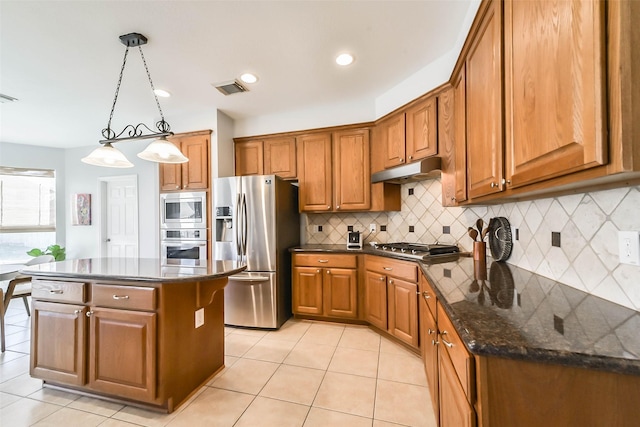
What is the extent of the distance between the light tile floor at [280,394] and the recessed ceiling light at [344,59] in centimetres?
273

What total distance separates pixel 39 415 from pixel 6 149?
501 cm

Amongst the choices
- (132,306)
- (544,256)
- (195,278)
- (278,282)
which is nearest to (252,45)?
(195,278)

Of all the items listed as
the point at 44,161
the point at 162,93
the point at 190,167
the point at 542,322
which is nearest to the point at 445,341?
the point at 542,322

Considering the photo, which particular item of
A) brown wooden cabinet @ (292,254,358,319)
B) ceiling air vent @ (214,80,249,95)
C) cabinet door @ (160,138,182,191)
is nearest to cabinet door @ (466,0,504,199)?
brown wooden cabinet @ (292,254,358,319)

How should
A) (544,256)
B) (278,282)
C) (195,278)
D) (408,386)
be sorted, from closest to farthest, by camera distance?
(544,256) → (195,278) → (408,386) → (278,282)

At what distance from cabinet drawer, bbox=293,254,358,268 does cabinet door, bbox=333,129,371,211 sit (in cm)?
61

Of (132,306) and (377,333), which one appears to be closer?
(132,306)

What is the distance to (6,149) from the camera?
4293 millimetres

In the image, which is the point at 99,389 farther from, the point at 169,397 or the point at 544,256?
the point at 544,256

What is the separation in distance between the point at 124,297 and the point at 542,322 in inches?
85.5

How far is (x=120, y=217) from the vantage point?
4.63 metres

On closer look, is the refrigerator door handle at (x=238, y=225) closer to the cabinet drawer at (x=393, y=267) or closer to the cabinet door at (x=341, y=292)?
the cabinet door at (x=341, y=292)

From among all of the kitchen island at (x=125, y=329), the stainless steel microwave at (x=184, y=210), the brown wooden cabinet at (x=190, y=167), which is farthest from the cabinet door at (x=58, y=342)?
the brown wooden cabinet at (x=190, y=167)

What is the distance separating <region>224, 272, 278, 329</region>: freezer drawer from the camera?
2.88 metres
